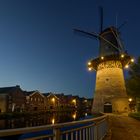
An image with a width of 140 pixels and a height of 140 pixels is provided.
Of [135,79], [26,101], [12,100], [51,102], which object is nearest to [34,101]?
[26,101]

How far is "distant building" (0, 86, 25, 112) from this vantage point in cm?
5746

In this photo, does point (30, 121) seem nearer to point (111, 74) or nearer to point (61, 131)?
point (111, 74)

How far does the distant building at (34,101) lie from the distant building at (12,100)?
3.52m

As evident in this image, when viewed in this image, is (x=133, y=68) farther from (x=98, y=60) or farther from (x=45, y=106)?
(x=45, y=106)

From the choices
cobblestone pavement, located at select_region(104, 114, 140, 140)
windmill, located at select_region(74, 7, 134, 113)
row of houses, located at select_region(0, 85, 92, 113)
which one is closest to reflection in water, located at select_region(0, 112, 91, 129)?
windmill, located at select_region(74, 7, 134, 113)

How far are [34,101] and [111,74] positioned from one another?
124ft

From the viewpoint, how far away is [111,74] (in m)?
41.8

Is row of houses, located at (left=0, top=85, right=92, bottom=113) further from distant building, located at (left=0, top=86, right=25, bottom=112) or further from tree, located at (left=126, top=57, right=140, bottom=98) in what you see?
tree, located at (left=126, top=57, right=140, bottom=98)

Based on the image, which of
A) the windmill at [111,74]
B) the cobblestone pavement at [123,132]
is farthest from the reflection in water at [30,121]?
the cobblestone pavement at [123,132]

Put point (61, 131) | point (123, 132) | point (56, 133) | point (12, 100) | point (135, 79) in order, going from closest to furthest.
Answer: point (56, 133)
point (61, 131)
point (123, 132)
point (135, 79)
point (12, 100)

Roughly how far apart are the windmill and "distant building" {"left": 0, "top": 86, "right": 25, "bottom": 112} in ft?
84.3

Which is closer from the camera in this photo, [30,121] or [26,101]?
[30,121]

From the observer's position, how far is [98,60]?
43.4 metres


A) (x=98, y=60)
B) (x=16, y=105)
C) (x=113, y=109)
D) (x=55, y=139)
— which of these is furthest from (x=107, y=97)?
(x=55, y=139)
